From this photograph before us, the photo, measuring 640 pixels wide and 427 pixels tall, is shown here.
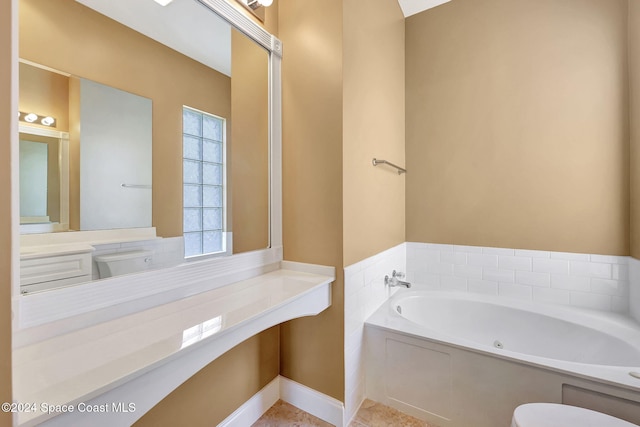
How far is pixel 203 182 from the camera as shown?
4.39ft

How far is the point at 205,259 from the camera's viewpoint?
1.30 meters

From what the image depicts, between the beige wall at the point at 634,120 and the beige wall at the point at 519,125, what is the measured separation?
4cm

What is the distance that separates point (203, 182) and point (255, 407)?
49.9 inches

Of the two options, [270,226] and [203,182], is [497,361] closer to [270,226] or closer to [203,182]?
[270,226]

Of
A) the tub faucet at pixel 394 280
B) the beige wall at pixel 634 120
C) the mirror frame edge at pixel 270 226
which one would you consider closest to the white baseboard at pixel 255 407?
the mirror frame edge at pixel 270 226

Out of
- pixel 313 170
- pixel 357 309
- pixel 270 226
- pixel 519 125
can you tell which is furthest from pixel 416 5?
pixel 357 309

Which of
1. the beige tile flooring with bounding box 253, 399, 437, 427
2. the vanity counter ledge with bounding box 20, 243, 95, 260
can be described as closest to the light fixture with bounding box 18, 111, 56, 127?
the vanity counter ledge with bounding box 20, 243, 95, 260

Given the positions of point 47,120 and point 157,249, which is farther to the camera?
point 157,249

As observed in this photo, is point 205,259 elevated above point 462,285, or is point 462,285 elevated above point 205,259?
point 205,259

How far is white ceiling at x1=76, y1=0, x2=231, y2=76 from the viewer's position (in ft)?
3.39

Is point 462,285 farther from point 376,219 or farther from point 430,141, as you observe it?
point 430,141

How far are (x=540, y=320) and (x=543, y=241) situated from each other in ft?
1.78

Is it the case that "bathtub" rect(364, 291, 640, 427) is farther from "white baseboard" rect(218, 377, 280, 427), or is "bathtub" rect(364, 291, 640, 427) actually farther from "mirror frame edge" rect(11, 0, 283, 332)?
"mirror frame edge" rect(11, 0, 283, 332)

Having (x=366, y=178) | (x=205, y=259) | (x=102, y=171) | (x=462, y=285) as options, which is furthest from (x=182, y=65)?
(x=462, y=285)
